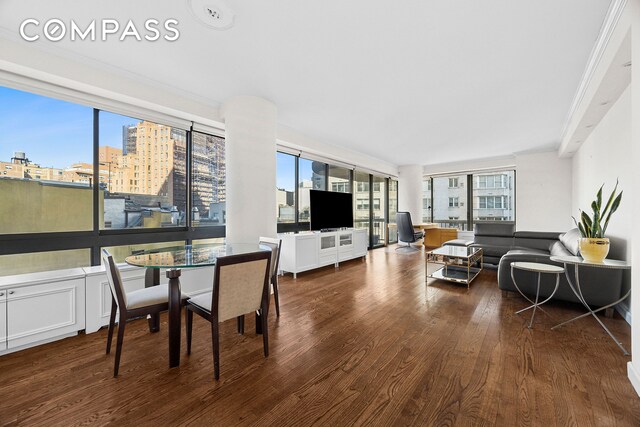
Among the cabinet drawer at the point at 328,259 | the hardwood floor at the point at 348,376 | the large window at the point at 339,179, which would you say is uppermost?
the large window at the point at 339,179

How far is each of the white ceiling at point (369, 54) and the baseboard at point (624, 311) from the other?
98.9 inches

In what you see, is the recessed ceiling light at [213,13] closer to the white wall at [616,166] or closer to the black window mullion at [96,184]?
the black window mullion at [96,184]

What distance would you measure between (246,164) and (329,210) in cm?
218

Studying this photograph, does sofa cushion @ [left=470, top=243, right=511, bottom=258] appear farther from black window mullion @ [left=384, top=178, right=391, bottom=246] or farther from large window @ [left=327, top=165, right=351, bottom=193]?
black window mullion @ [left=384, top=178, right=391, bottom=246]

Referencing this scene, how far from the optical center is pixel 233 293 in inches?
71.2

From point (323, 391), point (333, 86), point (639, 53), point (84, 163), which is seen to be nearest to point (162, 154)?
point (84, 163)

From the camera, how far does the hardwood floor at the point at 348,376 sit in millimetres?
1392

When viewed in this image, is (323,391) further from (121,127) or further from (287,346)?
(121,127)

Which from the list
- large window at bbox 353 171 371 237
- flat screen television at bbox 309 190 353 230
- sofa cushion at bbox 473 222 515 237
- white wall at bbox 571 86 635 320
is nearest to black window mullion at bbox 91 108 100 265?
flat screen television at bbox 309 190 353 230

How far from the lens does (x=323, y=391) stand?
5.17ft

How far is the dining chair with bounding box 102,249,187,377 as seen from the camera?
174 cm

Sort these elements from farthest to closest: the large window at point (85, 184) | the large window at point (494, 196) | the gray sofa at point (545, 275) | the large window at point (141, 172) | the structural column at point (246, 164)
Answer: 1. the large window at point (494, 196)
2. the structural column at point (246, 164)
3. the large window at point (141, 172)
4. the gray sofa at point (545, 275)
5. the large window at point (85, 184)

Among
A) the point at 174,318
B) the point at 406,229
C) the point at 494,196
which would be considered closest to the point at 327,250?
the point at 406,229

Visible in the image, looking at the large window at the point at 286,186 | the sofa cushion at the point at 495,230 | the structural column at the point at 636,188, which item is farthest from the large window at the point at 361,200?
the structural column at the point at 636,188
